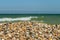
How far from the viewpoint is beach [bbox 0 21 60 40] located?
8.16 metres

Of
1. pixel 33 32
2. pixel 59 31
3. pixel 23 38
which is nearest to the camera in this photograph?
pixel 23 38

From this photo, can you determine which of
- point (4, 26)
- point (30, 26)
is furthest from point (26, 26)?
point (4, 26)

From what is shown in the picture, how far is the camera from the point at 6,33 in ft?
27.7

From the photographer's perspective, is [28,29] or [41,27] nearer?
[28,29]

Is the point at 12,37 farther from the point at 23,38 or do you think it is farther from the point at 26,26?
the point at 26,26

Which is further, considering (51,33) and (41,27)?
(41,27)

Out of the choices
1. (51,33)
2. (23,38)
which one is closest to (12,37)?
(23,38)

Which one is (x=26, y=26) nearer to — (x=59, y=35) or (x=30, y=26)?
(x=30, y=26)

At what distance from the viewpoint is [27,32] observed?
849 cm

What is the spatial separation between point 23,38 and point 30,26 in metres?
1.47

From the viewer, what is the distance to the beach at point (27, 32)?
321 inches

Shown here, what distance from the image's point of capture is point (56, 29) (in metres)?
9.56

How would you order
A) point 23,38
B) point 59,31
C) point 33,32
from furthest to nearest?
point 59,31 → point 33,32 → point 23,38

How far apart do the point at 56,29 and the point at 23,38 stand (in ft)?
6.79
